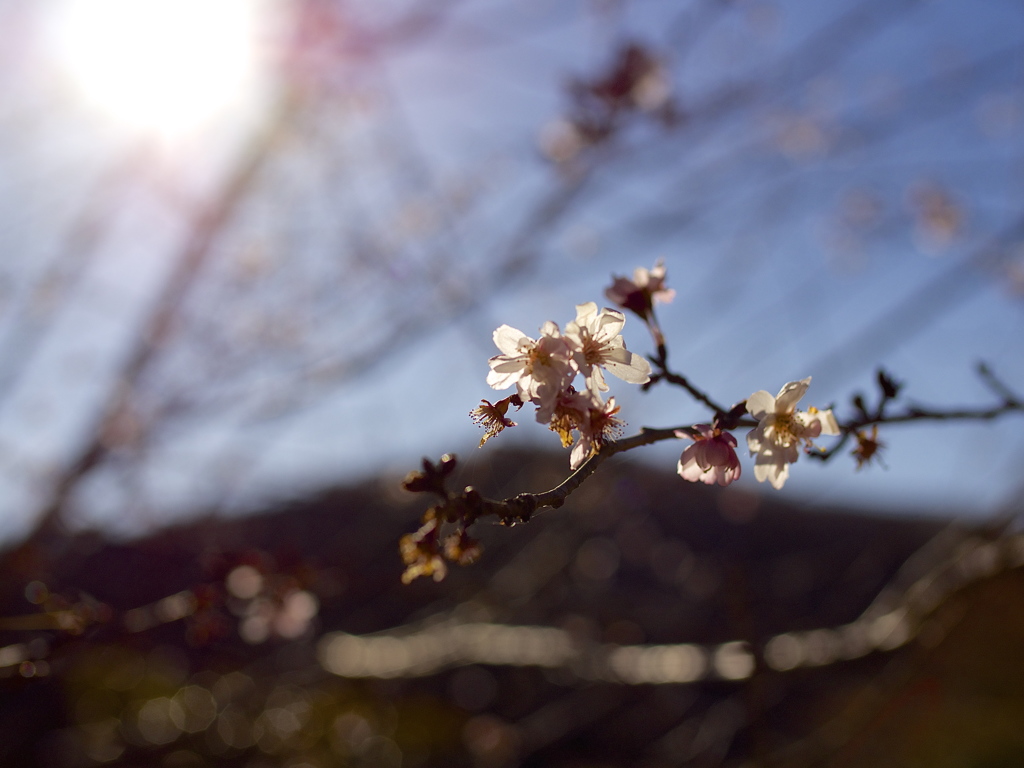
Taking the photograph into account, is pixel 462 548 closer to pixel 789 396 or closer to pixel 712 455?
pixel 712 455

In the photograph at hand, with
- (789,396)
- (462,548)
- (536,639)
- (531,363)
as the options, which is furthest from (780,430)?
(536,639)

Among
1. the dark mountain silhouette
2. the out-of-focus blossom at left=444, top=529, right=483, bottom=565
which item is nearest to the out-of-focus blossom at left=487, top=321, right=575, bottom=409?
the out-of-focus blossom at left=444, top=529, right=483, bottom=565

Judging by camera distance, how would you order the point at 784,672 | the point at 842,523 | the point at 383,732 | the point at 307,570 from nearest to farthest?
the point at 307,570 < the point at 784,672 < the point at 383,732 < the point at 842,523

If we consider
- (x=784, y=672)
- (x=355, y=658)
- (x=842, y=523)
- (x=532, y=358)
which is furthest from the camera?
(x=842, y=523)

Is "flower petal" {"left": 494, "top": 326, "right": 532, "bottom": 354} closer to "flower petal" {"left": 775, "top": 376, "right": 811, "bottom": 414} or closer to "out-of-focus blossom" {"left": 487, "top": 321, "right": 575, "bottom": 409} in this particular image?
"out-of-focus blossom" {"left": 487, "top": 321, "right": 575, "bottom": 409}

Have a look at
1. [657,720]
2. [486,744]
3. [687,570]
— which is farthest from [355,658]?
[687,570]

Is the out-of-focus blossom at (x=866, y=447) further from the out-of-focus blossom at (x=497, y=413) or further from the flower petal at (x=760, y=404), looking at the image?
the out-of-focus blossom at (x=497, y=413)

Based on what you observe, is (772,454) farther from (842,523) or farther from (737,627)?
(842,523)
